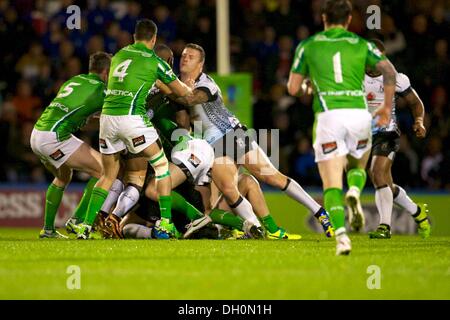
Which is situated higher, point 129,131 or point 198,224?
point 129,131

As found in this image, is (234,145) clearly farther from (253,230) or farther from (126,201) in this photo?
(126,201)

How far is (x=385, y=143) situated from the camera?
39.9ft

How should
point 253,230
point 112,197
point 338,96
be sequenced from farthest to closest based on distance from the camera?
point 112,197 < point 253,230 < point 338,96

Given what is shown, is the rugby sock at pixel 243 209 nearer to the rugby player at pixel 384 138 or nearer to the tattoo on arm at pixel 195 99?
the tattoo on arm at pixel 195 99

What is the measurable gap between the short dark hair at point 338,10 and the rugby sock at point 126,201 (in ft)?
12.8

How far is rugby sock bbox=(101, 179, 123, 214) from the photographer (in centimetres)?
1244

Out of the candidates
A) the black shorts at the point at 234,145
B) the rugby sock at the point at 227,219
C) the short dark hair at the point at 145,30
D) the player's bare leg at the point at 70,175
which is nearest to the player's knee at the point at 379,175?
the black shorts at the point at 234,145

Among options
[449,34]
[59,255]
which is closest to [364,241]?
[59,255]

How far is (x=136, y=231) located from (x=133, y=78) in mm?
2009

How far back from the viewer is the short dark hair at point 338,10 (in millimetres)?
8898

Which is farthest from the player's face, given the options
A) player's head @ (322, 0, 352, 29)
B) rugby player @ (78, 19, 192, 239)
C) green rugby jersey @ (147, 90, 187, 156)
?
player's head @ (322, 0, 352, 29)

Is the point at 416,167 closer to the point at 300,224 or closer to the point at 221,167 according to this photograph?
the point at 300,224

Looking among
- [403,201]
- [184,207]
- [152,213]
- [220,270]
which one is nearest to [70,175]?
[152,213]

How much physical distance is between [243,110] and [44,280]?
8353mm
